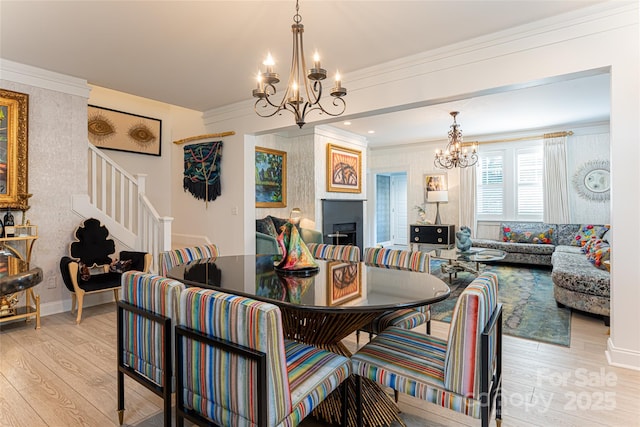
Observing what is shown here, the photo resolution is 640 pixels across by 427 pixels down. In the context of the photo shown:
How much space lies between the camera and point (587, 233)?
18.7ft

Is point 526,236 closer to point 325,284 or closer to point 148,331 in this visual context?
point 325,284

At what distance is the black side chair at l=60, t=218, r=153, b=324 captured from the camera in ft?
11.3

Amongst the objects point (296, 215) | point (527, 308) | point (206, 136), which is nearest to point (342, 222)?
point (296, 215)

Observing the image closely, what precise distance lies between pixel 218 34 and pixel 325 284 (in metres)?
2.28

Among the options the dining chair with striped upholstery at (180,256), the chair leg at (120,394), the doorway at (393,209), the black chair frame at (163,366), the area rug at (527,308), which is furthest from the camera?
the doorway at (393,209)

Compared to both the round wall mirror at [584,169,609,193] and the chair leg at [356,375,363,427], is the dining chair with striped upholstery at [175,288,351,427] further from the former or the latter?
the round wall mirror at [584,169,609,193]

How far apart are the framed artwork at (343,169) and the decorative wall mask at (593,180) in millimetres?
4030

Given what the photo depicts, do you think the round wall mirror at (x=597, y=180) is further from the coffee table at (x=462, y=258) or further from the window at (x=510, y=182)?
the coffee table at (x=462, y=258)

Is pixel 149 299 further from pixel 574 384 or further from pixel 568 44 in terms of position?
pixel 568 44

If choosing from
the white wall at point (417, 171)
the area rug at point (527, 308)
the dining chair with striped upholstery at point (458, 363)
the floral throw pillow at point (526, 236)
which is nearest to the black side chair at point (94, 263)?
the dining chair with striped upholstery at point (458, 363)

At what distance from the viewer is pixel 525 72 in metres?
2.74

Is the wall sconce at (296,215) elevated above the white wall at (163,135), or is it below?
below

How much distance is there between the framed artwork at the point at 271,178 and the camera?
228 inches

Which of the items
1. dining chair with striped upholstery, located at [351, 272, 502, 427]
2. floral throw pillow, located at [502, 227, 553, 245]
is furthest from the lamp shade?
dining chair with striped upholstery, located at [351, 272, 502, 427]
